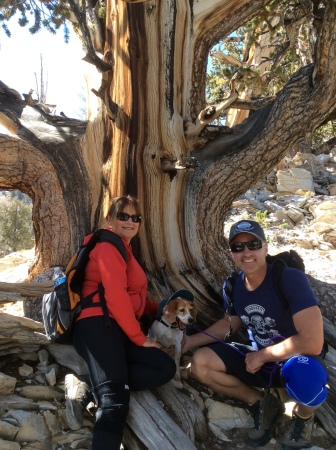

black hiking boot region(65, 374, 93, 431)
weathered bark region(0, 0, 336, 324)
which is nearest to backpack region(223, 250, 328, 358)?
weathered bark region(0, 0, 336, 324)

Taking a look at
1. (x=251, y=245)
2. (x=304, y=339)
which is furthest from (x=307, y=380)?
(x=251, y=245)

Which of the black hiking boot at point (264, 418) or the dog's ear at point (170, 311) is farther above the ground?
the dog's ear at point (170, 311)

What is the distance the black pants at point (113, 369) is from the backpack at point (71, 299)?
0.09 m

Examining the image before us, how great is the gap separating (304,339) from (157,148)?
225cm

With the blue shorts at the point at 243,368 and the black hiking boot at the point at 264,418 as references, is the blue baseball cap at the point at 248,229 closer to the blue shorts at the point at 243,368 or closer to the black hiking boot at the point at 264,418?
the blue shorts at the point at 243,368

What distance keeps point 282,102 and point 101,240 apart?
2392mm

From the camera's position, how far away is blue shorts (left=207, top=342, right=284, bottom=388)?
10.4 feet

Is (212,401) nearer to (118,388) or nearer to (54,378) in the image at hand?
(118,388)

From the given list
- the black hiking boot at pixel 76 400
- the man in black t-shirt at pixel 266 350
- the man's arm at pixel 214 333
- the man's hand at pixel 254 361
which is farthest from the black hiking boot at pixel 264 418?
the black hiking boot at pixel 76 400

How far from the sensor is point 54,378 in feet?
10.7

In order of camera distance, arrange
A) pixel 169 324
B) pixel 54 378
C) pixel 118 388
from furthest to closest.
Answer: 1. pixel 169 324
2. pixel 54 378
3. pixel 118 388

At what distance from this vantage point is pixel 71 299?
3020 mm

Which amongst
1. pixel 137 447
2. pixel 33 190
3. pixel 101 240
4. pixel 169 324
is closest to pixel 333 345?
pixel 169 324

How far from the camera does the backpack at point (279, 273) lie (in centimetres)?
302
